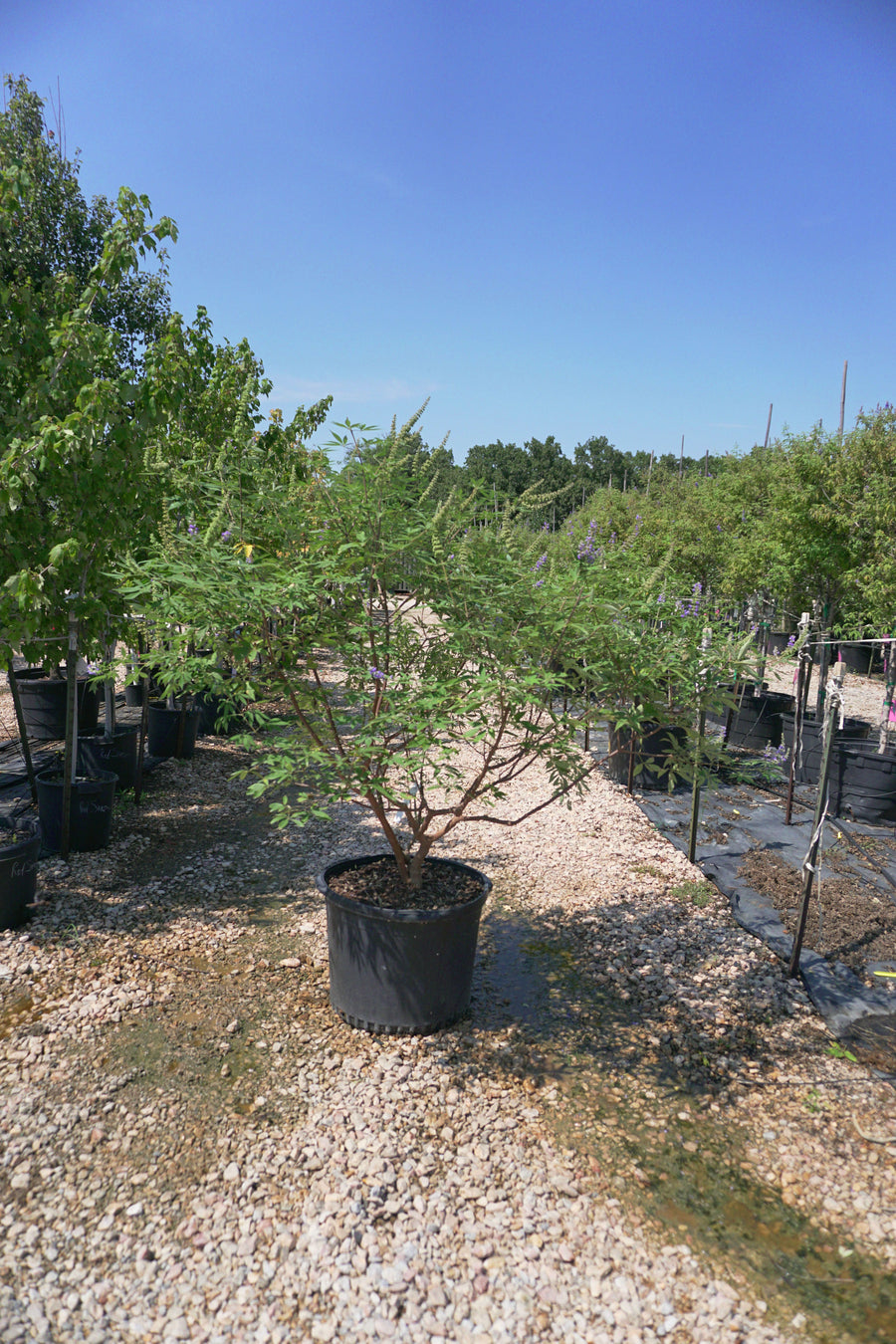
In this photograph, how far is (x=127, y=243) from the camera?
5.03 metres

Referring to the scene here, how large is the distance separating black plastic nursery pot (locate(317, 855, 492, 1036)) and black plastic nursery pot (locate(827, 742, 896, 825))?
4.22 metres

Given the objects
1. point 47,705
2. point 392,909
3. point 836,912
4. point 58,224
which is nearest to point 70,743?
point 392,909

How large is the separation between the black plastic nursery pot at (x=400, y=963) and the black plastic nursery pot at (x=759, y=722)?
19.4 ft

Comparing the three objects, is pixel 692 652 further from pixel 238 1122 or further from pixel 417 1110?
pixel 238 1122

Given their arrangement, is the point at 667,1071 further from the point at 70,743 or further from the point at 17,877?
the point at 70,743

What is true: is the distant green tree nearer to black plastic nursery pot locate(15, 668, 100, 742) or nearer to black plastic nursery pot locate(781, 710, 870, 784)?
black plastic nursery pot locate(15, 668, 100, 742)

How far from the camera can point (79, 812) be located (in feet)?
17.4

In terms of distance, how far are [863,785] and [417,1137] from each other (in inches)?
197

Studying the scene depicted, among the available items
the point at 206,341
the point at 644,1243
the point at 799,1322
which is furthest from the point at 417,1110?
the point at 206,341

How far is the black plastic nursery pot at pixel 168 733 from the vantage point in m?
7.82

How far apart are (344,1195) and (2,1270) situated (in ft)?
3.19

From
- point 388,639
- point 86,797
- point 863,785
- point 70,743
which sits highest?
point 388,639

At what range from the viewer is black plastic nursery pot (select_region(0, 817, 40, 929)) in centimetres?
414

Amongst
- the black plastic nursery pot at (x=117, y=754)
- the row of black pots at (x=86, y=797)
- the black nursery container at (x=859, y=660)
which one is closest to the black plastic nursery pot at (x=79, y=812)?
the row of black pots at (x=86, y=797)
